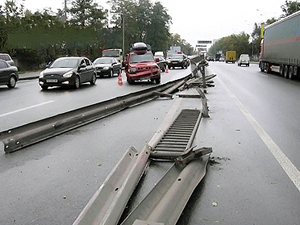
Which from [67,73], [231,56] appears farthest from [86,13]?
Answer: [67,73]

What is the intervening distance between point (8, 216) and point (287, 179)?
3326mm

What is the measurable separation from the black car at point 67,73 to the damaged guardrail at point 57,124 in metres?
7.15

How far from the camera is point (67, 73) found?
18062 millimetres

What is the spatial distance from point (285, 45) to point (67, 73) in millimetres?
15589

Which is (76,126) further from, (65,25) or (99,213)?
(65,25)

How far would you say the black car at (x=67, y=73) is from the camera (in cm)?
1777

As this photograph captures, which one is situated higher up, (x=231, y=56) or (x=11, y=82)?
(x=231, y=56)

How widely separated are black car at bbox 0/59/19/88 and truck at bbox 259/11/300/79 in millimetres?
16278

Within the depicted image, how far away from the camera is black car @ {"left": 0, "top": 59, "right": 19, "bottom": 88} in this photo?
18.6 meters

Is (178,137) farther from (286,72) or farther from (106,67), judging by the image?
(286,72)

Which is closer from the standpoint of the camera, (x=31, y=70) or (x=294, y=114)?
(x=294, y=114)

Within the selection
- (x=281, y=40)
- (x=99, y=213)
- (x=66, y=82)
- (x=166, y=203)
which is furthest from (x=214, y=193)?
(x=281, y=40)

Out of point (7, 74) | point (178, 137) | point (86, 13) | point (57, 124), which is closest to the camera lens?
point (178, 137)

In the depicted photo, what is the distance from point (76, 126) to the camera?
8.34m
